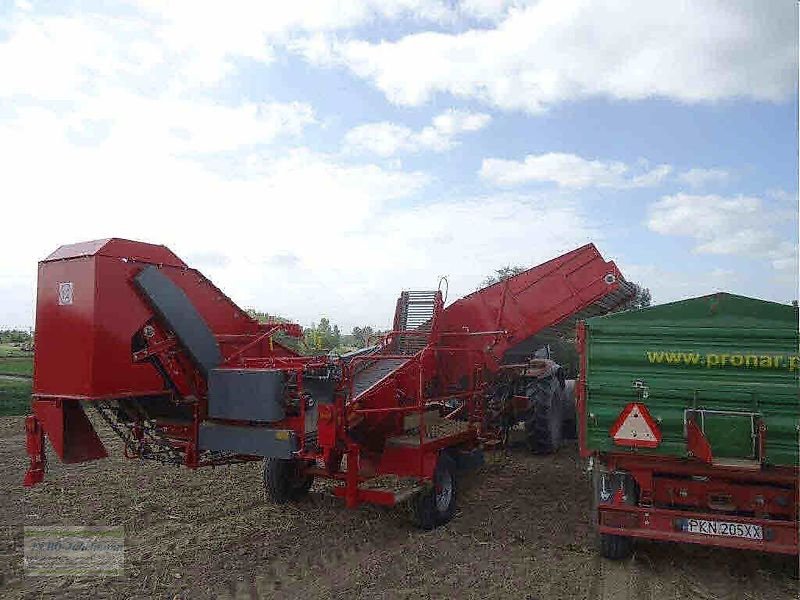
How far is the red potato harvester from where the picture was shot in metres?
5.39

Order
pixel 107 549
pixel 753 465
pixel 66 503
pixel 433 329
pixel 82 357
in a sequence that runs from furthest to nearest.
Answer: pixel 433 329
pixel 66 503
pixel 107 549
pixel 82 357
pixel 753 465

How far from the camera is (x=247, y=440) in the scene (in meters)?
5.60

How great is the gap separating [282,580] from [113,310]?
257 centimetres

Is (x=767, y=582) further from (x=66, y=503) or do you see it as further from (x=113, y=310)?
(x=66, y=503)

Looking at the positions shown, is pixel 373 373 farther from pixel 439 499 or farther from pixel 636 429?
pixel 636 429

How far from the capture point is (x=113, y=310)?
535cm

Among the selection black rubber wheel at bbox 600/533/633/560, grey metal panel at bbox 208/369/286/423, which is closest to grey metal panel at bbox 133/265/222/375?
grey metal panel at bbox 208/369/286/423

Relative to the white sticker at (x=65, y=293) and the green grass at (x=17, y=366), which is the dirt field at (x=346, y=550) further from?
the green grass at (x=17, y=366)

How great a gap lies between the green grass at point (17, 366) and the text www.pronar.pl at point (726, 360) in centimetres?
1916

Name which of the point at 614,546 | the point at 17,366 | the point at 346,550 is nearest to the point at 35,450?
the point at 346,550

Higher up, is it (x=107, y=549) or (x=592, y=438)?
(x=592, y=438)

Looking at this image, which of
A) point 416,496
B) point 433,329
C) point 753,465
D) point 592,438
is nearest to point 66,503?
point 416,496

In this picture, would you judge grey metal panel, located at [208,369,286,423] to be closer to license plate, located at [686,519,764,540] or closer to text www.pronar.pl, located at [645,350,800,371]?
text www.pronar.pl, located at [645,350,800,371]

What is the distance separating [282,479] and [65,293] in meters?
3.09
